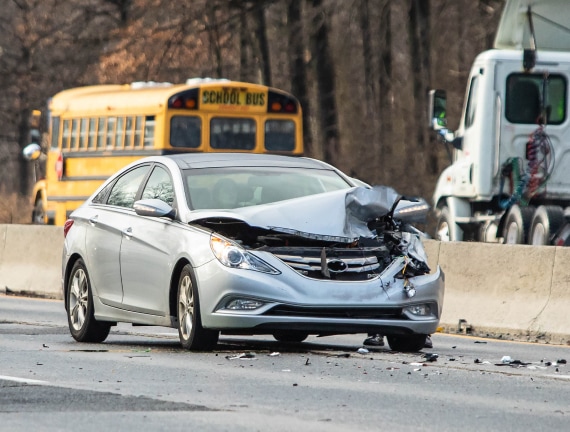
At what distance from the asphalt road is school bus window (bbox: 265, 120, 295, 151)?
16183 millimetres

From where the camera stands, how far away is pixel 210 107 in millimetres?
28797

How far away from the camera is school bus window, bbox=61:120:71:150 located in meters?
31.6

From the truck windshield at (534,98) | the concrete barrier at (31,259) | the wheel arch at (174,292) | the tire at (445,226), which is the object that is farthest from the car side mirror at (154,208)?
the tire at (445,226)

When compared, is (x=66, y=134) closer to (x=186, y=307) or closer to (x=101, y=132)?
(x=101, y=132)

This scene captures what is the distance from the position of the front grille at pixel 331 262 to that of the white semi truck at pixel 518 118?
11.0 metres

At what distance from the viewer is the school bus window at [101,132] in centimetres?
3017

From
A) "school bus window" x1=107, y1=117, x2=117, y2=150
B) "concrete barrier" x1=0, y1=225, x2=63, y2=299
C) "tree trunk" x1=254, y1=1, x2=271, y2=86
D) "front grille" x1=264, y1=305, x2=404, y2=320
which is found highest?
"tree trunk" x1=254, y1=1, x2=271, y2=86

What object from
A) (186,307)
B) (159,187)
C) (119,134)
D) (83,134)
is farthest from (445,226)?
(186,307)

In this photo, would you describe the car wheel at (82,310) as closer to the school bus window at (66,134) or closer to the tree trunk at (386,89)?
the school bus window at (66,134)

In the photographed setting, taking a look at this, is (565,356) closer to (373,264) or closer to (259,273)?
(373,264)

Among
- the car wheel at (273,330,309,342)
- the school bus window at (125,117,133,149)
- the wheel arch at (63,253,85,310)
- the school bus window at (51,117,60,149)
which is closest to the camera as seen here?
the car wheel at (273,330,309,342)

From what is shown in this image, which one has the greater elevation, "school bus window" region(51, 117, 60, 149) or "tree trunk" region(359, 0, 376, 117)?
"tree trunk" region(359, 0, 376, 117)

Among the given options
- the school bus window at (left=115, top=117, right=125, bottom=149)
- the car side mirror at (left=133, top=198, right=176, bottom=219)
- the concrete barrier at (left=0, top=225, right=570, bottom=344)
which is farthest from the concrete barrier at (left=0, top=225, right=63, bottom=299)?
the car side mirror at (left=133, top=198, right=176, bottom=219)

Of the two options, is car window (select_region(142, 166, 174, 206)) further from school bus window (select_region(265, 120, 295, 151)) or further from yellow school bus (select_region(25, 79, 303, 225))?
school bus window (select_region(265, 120, 295, 151))
